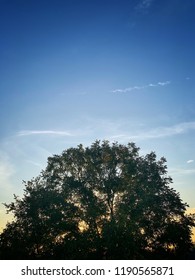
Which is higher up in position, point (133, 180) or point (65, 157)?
point (65, 157)

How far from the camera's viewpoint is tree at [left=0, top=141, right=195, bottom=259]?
29359 millimetres

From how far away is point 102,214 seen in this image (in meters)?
31.9

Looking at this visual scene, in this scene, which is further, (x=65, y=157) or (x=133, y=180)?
(x=65, y=157)

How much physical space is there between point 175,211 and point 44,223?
16.0 m

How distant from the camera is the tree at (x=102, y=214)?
96.3ft

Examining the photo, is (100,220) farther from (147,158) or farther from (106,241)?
(147,158)

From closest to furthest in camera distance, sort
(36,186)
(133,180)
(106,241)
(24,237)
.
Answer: (106,241)
(24,237)
(133,180)
(36,186)

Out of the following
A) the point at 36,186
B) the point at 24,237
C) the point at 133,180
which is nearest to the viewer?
the point at 24,237

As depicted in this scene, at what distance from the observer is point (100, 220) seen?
104 feet

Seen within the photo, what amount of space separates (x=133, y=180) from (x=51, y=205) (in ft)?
34.5

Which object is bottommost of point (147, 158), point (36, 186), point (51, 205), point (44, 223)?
point (44, 223)
